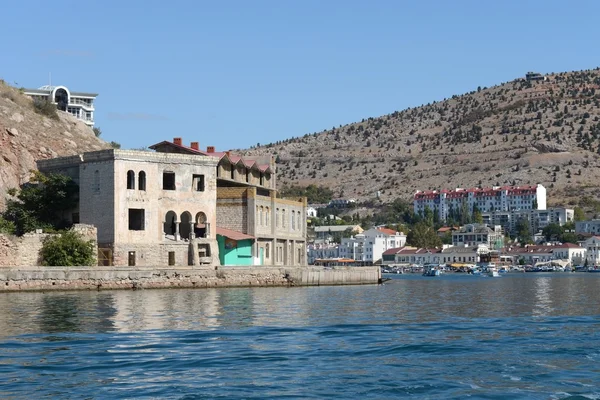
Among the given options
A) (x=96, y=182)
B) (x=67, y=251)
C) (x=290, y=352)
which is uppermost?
(x=96, y=182)

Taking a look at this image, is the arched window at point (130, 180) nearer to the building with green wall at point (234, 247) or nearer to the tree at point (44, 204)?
the tree at point (44, 204)

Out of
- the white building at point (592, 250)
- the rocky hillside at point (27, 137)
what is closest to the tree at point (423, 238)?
the white building at point (592, 250)

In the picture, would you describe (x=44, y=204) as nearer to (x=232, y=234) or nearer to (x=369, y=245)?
(x=232, y=234)

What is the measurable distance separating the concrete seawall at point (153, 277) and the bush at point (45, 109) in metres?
28.2

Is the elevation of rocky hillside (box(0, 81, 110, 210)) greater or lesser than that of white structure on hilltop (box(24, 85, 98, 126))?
lesser

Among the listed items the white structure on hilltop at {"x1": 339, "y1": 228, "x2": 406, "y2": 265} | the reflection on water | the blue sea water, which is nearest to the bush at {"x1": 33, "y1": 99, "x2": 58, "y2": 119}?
the reflection on water

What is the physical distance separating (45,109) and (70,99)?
185 ft

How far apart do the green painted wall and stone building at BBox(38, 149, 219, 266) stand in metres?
1.35

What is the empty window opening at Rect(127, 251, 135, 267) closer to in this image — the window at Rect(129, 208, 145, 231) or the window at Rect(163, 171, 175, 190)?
the window at Rect(129, 208, 145, 231)

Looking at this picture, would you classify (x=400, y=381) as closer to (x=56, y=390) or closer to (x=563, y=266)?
(x=56, y=390)

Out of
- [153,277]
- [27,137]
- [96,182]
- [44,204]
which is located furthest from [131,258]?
[27,137]

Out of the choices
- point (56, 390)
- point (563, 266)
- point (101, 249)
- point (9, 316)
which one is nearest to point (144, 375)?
point (56, 390)

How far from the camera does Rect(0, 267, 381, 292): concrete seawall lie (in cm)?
4762

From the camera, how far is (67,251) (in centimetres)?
5228
